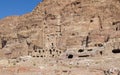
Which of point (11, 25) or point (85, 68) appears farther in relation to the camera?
point (11, 25)

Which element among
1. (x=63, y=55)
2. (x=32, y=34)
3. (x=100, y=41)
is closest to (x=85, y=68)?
(x=63, y=55)

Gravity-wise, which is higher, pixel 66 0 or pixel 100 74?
pixel 66 0

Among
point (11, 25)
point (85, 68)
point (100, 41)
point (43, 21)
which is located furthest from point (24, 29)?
point (85, 68)

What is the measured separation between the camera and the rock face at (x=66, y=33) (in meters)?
49.9

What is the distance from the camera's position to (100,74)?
3388 cm

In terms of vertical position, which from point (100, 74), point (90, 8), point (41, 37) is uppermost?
point (90, 8)

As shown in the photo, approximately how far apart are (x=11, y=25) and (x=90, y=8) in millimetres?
30479

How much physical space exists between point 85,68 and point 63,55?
15.4 meters

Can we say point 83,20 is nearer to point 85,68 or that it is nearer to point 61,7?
point 61,7

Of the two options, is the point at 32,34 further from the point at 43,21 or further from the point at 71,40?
the point at 71,40

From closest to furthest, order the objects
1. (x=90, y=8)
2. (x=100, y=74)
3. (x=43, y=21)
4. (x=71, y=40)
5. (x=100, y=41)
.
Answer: (x=100, y=74) < (x=100, y=41) < (x=71, y=40) < (x=90, y=8) < (x=43, y=21)

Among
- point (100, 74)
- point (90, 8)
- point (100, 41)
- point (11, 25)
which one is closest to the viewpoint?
point (100, 74)

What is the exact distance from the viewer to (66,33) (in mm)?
70125

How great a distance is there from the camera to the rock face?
49944 mm
